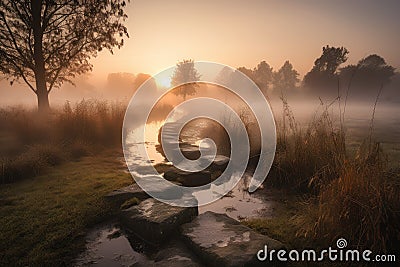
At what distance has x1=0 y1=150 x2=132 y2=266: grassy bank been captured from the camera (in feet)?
8.18

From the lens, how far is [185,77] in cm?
3891

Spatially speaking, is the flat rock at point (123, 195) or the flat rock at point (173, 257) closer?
the flat rock at point (173, 257)

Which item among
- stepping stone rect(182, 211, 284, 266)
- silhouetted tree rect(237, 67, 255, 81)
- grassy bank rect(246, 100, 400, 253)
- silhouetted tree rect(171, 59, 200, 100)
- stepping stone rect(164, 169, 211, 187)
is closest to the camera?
stepping stone rect(182, 211, 284, 266)

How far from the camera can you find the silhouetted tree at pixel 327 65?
40.7 m

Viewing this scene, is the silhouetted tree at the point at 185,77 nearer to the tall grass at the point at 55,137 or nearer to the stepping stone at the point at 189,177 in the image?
the tall grass at the point at 55,137

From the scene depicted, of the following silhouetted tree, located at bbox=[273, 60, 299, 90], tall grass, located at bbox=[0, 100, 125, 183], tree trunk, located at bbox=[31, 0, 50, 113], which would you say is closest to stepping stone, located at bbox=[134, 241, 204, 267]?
tall grass, located at bbox=[0, 100, 125, 183]

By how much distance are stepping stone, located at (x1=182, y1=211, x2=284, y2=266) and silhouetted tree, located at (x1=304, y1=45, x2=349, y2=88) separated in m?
43.6

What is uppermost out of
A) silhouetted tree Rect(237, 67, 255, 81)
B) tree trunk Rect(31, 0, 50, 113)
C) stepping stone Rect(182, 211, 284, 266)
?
silhouetted tree Rect(237, 67, 255, 81)

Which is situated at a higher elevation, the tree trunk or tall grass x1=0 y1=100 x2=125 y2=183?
the tree trunk

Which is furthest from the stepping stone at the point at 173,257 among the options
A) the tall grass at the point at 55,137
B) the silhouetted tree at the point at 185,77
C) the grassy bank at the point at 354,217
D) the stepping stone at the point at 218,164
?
the silhouetted tree at the point at 185,77

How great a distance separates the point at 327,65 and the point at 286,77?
14.0 m

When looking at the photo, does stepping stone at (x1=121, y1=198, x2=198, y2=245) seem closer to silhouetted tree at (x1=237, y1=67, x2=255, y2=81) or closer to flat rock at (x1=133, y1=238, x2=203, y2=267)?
flat rock at (x1=133, y1=238, x2=203, y2=267)

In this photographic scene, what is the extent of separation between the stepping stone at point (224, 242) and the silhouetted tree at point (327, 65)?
43.6 m

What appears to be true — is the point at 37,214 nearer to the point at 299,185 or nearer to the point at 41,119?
the point at 299,185
